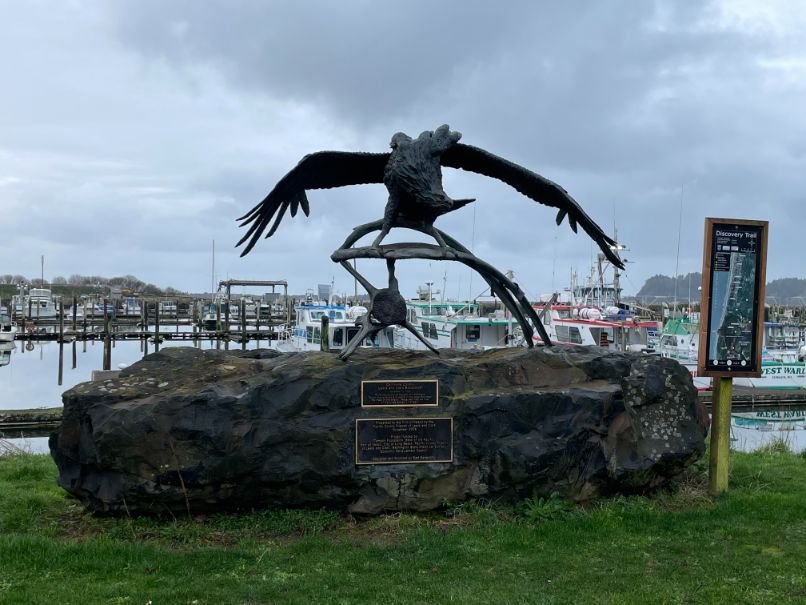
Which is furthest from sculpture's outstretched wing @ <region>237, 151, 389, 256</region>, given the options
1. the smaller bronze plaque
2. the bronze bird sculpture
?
the smaller bronze plaque

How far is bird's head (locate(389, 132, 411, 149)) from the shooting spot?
676 cm

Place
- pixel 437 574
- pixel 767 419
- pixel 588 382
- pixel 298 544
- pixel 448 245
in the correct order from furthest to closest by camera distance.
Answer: pixel 767 419 → pixel 448 245 → pixel 588 382 → pixel 298 544 → pixel 437 574

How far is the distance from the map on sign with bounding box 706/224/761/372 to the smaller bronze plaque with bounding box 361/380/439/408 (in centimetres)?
286

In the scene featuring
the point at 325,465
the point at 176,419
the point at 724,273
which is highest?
the point at 724,273

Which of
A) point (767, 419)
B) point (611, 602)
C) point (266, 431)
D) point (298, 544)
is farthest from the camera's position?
point (767, 419)

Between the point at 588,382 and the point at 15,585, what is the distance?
4791mm

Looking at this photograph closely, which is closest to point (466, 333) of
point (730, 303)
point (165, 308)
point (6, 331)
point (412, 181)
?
point (730, 303)

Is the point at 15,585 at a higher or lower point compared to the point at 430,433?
lower

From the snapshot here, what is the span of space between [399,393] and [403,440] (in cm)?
40

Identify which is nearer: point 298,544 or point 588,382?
point 298,544

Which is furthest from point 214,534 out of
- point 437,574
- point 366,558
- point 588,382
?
point 588,382

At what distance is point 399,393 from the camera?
6133 mm

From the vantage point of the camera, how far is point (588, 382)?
6.60 m

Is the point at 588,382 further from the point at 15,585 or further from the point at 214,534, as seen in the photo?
the point at 15,585
